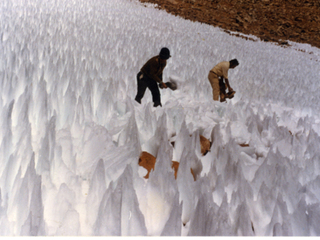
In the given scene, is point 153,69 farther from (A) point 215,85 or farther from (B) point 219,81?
(B) point 219,81

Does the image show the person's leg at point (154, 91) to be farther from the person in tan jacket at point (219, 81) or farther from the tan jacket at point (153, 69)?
the person in tan jacket at point (219, 81)

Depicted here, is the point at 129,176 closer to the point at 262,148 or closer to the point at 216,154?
the point at 216,154

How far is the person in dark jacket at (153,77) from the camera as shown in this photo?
302cm

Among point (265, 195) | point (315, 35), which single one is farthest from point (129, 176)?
point (315, 35)

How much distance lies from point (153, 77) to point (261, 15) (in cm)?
1731

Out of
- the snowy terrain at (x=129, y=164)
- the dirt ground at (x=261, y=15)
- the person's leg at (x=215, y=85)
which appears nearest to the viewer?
the snowy terrain at (x=129, y=164)

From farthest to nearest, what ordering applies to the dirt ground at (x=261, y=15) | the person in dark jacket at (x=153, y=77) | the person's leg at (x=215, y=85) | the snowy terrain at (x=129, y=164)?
the dirt ground at (x=261, y=15) → the person's leg at (x=215, y=85) → the person in dark jacket at (x=153, y=77) → the snowy terrain at (x=129, y=164)

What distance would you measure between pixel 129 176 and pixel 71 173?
1.08 ft

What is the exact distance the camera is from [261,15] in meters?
17.6

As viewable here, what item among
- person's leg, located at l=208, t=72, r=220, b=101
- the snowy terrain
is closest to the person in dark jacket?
the snowy terrain

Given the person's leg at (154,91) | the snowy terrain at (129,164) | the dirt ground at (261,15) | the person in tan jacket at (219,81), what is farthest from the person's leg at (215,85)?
the dirt ground at (261,15)

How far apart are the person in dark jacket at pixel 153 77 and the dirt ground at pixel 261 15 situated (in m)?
12.2

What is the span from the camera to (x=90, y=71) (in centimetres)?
315

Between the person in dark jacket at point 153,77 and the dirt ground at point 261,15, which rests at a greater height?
the dirt ground at point 261,15
